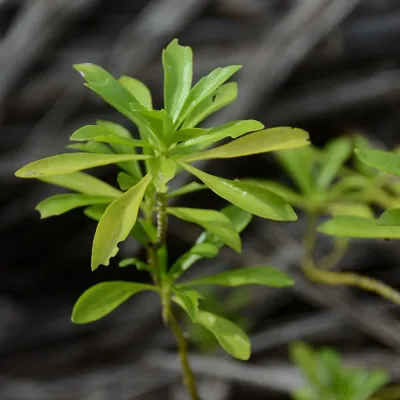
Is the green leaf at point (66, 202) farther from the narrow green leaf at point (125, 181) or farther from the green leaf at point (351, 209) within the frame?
the green leaf at point (351, 209)

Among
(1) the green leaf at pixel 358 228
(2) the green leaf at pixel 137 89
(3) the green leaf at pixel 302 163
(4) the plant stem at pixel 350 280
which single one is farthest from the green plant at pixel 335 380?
(2) the green leaf at pixel 137 89

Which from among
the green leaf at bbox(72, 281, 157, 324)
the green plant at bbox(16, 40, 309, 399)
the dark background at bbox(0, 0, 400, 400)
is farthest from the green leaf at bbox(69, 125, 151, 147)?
the dark background at bbox(0, 0, 400, 400)

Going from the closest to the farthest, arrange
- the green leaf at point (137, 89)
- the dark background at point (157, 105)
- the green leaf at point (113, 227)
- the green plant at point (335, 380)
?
the green leaf at point (113, 227), the green leaf at point (137, 89), the green plant at point (335, 380), the dark background at point (157, 105)

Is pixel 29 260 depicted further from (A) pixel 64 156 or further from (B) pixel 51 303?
(A) pixel 64 156

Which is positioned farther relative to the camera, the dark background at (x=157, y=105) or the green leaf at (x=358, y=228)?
the dark background at (x=157, y=105)

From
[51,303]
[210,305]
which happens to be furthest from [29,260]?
[210,305]

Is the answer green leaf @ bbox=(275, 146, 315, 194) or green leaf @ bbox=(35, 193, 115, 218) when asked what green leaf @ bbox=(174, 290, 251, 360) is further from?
green leaf @ bbox=(275, 146, 315, 194)
